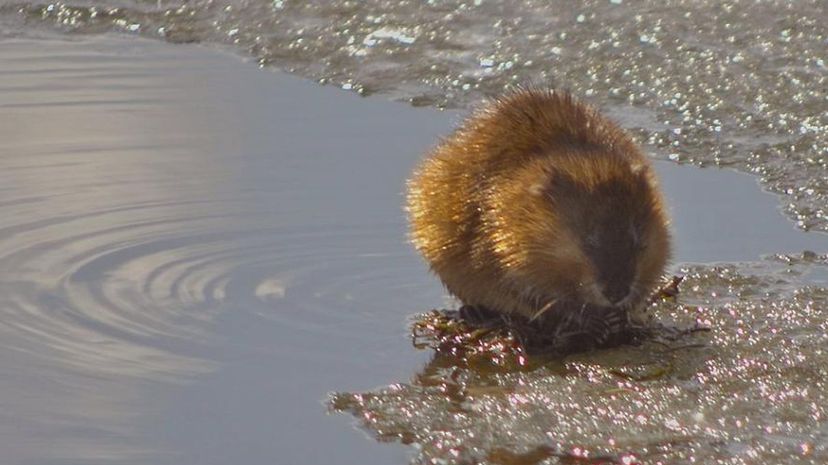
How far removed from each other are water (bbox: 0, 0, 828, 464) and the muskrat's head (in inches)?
10.7

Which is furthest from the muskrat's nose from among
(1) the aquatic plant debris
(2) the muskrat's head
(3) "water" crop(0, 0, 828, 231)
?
(3) "water" crop(0, 0, 828, 231)

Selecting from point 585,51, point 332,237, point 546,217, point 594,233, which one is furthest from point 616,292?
point 585,51

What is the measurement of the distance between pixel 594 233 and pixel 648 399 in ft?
2.31

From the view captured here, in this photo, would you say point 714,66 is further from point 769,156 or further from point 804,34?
point 769,156

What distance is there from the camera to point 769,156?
7.77 meters

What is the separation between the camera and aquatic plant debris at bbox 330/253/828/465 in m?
4.95

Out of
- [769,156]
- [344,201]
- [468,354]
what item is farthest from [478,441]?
[769,156]

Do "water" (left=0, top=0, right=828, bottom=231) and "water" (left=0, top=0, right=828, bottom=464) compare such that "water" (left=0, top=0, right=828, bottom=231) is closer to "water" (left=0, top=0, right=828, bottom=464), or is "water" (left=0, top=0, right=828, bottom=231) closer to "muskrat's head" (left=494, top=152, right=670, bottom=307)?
"water" (left=0, top=0, right=828, bottom=464)

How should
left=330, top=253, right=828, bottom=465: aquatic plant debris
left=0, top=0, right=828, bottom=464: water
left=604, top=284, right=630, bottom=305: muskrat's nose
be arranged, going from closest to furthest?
left=330, top=253, right=828, bottom=465: aquatic plant debris → left=0, top=0, right=828, bottom=464: water → left=604, top=284, right=630, bottom=305: muskrat's nose

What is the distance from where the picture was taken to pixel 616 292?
18.7 feet

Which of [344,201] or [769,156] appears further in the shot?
[769,156]

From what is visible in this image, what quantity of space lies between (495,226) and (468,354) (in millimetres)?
464

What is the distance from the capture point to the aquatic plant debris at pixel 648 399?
4945mm

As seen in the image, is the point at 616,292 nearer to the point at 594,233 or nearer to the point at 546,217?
the point at 594,233
